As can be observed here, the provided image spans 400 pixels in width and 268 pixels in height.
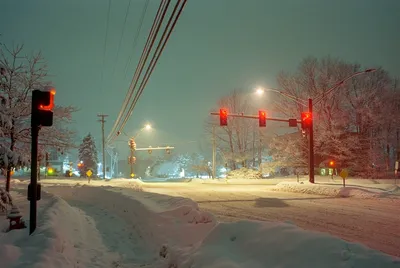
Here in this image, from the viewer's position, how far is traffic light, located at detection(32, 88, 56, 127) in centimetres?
866

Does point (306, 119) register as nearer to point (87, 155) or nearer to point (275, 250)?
point (275, 250)

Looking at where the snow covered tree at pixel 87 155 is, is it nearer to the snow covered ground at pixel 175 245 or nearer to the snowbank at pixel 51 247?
the snow covered ground at pixel 175 245

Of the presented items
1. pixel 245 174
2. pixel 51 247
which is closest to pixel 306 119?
pixel 51 247

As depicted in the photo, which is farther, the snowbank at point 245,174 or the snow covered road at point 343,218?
the snowbank at point 245,174

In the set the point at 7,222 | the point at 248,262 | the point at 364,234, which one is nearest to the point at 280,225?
the point at 248,262

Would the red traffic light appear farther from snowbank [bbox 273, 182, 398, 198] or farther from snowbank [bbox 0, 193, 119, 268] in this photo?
snowbank [bbox 273, 182, 398, 198]

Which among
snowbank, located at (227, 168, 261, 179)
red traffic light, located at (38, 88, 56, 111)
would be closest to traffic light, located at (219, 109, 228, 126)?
red traffic light, located at (38, 88, 56, 111)

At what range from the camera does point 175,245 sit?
7598mm

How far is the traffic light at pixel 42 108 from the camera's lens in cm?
866

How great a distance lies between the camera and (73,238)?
8.98 meters

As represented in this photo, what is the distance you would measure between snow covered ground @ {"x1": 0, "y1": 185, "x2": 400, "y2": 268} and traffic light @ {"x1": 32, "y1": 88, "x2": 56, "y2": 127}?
8.19 feet

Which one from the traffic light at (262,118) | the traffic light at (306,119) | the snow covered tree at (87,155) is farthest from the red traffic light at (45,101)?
the snow covered tree at (87,155)

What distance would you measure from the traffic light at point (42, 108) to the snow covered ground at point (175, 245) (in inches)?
98.3

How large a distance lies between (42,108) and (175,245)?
4653 mm
